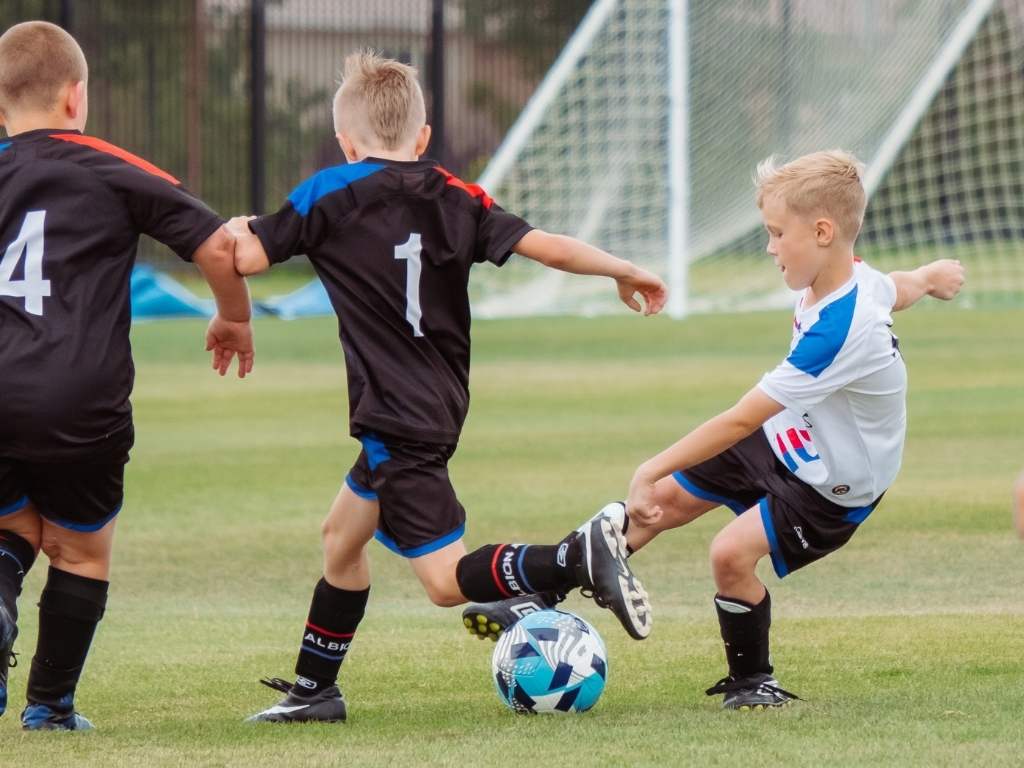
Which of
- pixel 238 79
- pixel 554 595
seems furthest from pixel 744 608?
pixel 238 79

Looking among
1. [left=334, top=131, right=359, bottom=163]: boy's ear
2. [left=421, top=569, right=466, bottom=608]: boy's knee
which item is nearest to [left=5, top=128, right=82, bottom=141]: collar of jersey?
[left=334, top=131, right=359, bottom=163]: boy's ear

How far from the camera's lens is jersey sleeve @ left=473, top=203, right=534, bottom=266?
4.96 m

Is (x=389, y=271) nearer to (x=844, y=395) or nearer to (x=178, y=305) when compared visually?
(x=844, y=395)

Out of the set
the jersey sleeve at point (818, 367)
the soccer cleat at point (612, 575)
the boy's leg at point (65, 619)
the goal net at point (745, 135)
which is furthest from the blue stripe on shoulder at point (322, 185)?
the goal net at point (745, 135)

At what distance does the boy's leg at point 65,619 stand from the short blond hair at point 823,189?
6.78 ft

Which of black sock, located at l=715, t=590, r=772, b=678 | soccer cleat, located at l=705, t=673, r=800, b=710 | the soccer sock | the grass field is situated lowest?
the grass field

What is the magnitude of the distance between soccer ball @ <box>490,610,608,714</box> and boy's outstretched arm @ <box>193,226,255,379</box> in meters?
1.10

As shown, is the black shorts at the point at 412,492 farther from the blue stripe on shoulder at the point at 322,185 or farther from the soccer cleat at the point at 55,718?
the soccer cleat at the point at 55,718

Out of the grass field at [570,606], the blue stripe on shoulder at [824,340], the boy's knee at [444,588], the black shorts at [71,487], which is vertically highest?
the blue stripe on shoulder at [824,340]

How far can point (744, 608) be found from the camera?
5027mm

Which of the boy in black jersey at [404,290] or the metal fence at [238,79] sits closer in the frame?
the boy in black jersey at [404,290]

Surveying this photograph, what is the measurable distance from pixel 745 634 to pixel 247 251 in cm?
175

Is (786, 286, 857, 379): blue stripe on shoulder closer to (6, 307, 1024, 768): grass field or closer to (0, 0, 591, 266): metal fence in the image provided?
(6, 307, 1024, 768): grass field

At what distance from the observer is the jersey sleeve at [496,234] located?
16.3 feet
